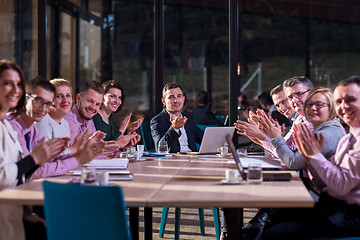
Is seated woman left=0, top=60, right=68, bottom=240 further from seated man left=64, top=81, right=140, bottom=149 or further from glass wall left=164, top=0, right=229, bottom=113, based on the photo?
glass wall left=164, top=0, right=229, bottom=113

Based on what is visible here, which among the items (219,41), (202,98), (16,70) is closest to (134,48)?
(219,41)

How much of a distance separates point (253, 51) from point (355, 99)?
7.93 metres

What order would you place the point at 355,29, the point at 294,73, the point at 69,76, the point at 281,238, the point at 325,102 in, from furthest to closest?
the point at 355,29, the point at 69,76, the point at 294,73, the point at 325,102, the point at 281,238

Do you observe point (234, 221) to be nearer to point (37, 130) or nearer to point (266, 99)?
point (37, 130)

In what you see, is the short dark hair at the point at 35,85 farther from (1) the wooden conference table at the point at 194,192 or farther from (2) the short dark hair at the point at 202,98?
(2) the short dark hair at the point at 202,98

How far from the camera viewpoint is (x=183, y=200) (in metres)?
2.01

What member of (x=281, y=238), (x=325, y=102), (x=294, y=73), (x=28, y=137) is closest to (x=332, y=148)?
(x=325, y=102)

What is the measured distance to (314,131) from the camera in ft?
9.74

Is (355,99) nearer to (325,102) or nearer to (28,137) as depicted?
(325,102)

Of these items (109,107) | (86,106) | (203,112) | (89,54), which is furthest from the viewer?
(89,54)

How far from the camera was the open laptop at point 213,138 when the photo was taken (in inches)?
150

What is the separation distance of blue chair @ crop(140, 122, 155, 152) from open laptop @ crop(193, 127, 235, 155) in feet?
3.61

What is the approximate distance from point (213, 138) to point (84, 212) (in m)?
2.07

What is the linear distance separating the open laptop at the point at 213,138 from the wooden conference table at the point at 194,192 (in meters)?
0.86
